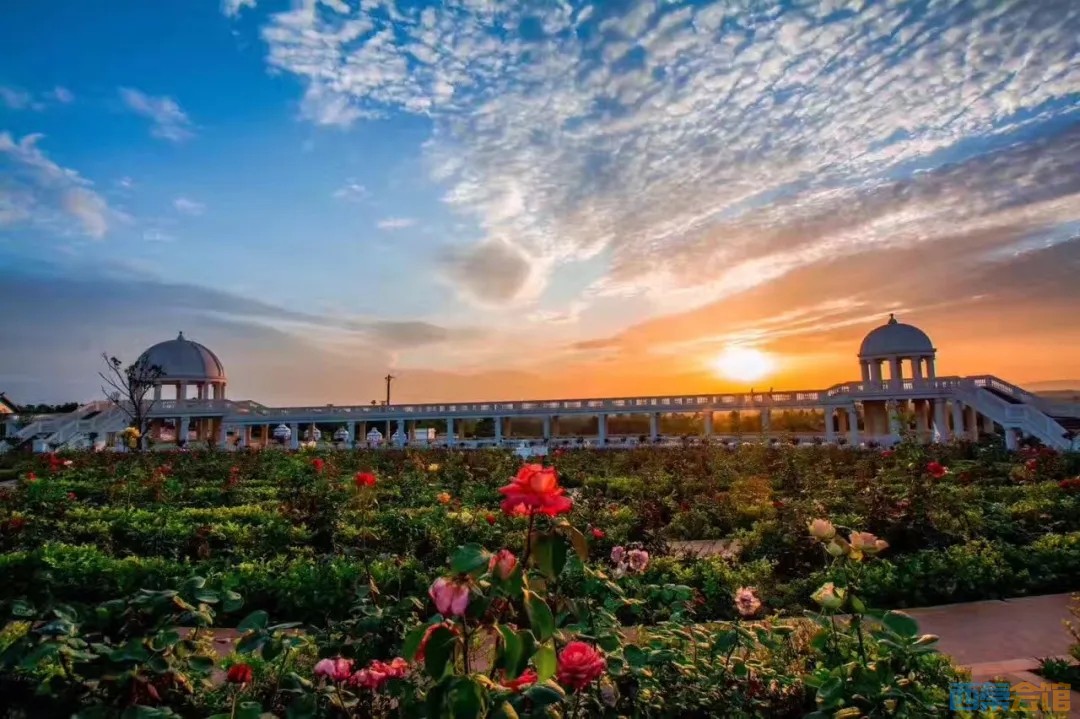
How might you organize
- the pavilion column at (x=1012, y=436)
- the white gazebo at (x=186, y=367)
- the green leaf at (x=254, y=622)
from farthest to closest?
the white gazebo at (x=186, y=367)
the pavilion column at (x=1012, y=436)
the green leaf at (x=254, y=622)

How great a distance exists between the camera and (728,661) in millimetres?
3033

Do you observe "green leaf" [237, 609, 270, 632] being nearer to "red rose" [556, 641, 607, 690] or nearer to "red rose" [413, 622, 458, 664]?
"red rose" [413, 622, 458, 664]

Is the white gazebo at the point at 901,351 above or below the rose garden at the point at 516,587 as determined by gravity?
above

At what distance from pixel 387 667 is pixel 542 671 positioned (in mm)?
847

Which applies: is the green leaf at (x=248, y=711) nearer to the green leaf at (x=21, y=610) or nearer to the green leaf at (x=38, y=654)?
the green leaf at (x=38, y=654)

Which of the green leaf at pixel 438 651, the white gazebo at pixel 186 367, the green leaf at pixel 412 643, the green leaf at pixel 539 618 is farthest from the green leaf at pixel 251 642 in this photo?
the white gazebo at pixel 186 367

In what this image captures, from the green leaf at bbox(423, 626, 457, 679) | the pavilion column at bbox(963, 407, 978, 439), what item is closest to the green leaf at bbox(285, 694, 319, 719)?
the green leaf at bbox(423, 626, 457, 679)

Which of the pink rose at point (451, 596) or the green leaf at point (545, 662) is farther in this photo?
the green leaf at point (545, 662)

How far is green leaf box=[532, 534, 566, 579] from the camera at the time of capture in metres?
1.72

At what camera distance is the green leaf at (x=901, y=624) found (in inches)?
89.4

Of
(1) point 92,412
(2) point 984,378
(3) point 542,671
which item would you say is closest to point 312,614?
(3) point 542,671

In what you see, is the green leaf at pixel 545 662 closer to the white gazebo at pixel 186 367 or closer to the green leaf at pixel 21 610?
the green leaf at pixel 21 610

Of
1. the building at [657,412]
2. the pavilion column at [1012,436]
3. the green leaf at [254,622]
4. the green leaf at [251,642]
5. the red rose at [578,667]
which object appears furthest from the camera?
the building at [657,412]

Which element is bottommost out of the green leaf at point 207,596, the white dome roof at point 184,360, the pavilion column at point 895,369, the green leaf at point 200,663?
the green leaf at point 200,663
